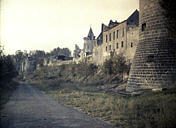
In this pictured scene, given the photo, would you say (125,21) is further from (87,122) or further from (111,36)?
(87,122)

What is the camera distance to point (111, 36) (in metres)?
39.1

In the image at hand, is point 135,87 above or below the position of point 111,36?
below

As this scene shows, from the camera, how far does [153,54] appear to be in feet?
51.9

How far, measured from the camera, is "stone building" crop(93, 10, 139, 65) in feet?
100

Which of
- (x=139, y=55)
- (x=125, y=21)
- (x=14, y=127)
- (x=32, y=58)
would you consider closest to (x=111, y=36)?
(x=125, y=21)

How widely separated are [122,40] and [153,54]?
1888 cm

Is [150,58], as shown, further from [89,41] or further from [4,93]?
[89,41]

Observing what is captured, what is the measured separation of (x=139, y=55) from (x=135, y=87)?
12.5ft

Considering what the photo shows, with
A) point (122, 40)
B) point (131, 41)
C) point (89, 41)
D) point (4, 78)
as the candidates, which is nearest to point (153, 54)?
point (131, 41)

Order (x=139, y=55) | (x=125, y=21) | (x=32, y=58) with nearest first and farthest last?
(x=139, y=55) → (x=125, y=21) → (x=32, y=58)

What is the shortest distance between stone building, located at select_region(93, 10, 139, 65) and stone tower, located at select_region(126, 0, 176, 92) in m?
12.3

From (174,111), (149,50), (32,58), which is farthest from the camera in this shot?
(32,58)

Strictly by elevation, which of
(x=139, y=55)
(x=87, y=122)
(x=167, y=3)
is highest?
(x=167, y=3)

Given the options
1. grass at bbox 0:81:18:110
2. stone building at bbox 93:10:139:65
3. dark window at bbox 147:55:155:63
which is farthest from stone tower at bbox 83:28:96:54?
dark window at bbox 147:55:155:63
